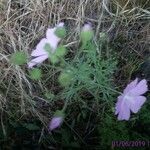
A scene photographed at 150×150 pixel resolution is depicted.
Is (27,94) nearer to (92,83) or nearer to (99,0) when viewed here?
(92,83)

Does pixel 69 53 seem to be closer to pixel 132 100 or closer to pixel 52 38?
pixel 52 38

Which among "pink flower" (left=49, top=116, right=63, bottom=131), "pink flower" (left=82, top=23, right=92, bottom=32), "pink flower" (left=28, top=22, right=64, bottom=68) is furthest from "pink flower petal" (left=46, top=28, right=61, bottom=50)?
"pink flower" (left=49, top=116, right=63, bottom=131)

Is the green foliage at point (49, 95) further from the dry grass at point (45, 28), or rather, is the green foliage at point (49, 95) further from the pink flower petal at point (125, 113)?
the pink flower petal at point (125, 113)

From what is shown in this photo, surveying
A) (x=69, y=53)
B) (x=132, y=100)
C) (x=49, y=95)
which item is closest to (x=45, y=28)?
(x=69, y=53)

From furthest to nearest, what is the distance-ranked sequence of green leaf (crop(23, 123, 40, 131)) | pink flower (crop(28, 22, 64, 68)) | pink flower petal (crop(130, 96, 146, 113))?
1. green leaf (crop(23, 123, 40, 131))
2. pink flower (crop(28, 22, 64, 68))
3. pink flower petal (crop(130, 96, 146, 113))

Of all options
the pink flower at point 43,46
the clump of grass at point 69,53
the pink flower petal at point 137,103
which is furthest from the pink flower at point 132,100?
the pink flower at point 43,46

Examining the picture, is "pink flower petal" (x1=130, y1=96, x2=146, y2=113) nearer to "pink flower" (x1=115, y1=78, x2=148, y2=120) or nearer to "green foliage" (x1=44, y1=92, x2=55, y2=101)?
"pink flower" (x1=115, y1=78, x2=148, y2=120)

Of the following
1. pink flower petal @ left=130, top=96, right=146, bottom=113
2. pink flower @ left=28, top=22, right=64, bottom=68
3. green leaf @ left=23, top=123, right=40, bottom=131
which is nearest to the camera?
pink flower petal @ left=130, top=96, right=146, bottom=113
